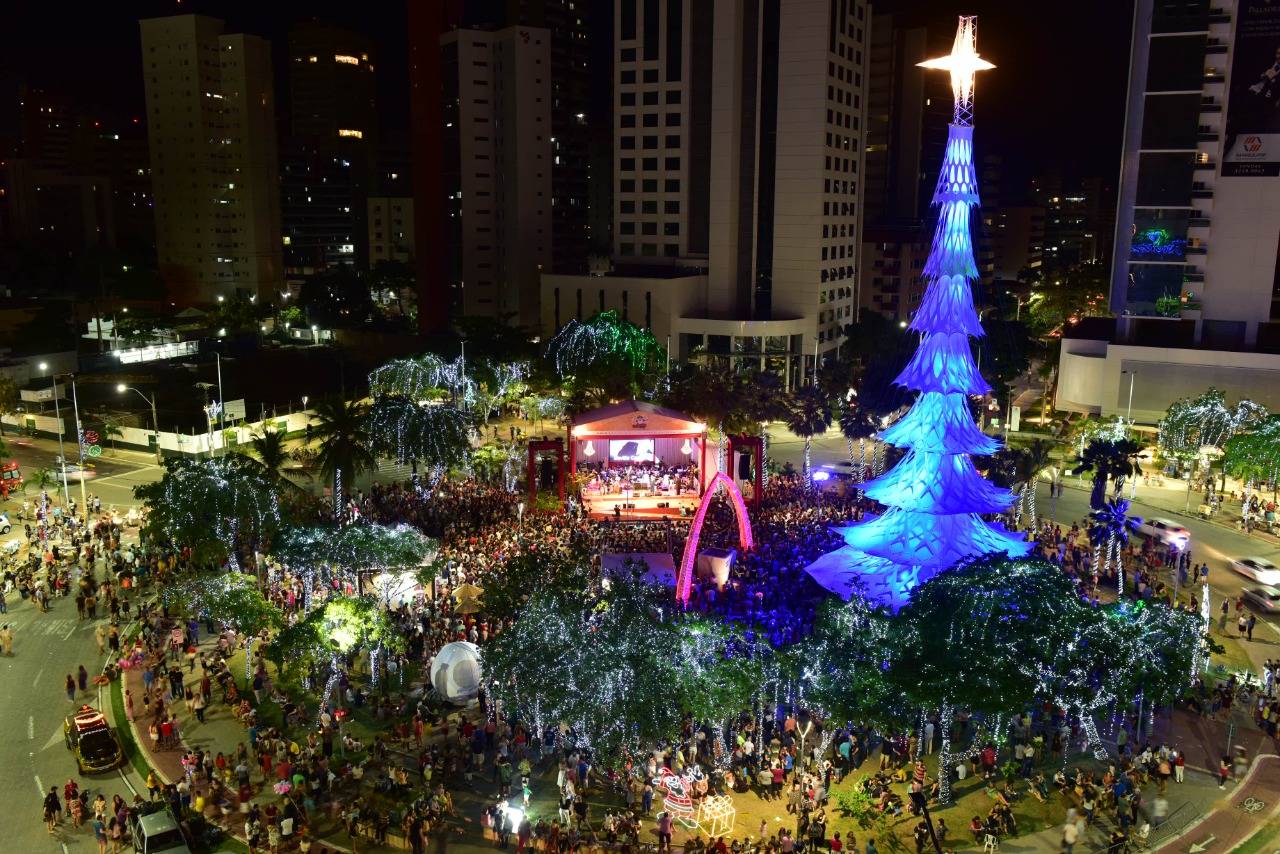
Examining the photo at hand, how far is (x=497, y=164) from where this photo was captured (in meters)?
101

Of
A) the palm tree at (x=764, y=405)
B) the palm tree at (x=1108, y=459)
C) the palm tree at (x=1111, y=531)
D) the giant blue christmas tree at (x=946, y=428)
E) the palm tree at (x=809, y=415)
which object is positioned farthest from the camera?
the palm tree at (x=764, y=405)

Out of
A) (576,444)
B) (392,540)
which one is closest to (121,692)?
(392,540)

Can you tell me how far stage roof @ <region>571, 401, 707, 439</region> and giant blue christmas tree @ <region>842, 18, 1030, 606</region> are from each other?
18.9 metres

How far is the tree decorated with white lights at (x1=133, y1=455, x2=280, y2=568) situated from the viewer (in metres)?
36.7

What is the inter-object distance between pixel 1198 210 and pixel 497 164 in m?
63.6

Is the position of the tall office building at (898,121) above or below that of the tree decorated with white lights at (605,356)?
above

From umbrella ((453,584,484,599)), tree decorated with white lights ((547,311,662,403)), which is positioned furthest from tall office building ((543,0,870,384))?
umbrella ((453,584,484,599))

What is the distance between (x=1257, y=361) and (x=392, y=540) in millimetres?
57249

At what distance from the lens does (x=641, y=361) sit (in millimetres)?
67750

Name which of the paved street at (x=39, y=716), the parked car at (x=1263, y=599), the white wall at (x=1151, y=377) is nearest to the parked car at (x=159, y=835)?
the paved street at (x=39, y=716)

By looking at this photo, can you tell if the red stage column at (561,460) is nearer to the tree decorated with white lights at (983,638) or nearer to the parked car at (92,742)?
the parked car at (92,742)

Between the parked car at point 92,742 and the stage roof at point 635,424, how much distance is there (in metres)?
28.0

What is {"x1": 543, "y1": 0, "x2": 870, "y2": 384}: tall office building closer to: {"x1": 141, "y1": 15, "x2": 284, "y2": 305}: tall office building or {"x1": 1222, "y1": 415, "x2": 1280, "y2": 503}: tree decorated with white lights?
{"x1": 1222, "y1": 415, "x2": 1280, "y2": 503}: tree decorated with white lights

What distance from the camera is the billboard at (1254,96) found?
63.0 metres
